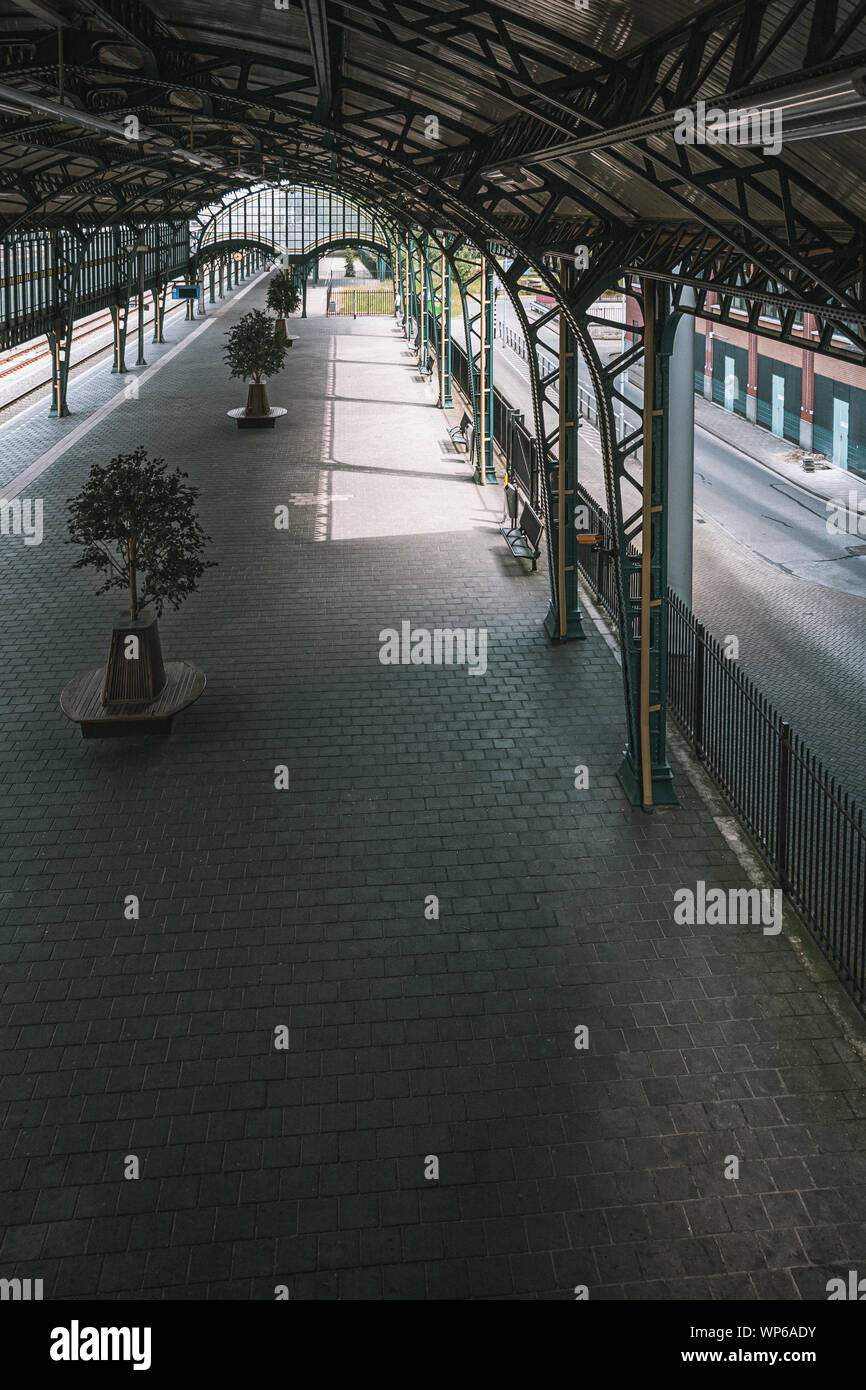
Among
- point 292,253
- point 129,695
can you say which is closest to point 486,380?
point 129,695

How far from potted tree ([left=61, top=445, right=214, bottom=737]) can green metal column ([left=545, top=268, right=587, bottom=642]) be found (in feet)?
15.0

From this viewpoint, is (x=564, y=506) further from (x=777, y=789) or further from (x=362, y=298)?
(x=362, y=298)

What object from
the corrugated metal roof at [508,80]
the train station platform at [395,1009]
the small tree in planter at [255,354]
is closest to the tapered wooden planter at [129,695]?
the train station platform at [395,1009]

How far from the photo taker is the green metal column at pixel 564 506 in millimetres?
14070

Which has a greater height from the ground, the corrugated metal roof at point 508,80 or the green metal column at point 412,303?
the green metal column at point 412,303

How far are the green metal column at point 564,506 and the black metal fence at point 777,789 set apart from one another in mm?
1187

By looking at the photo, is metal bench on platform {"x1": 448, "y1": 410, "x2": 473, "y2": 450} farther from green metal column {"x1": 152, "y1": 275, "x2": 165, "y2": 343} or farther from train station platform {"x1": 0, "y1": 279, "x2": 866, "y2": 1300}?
green metal column {"x1": 152, "y1": 275, "x2": 165, "y2": 343}

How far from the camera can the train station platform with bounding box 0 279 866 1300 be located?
6.27 meters

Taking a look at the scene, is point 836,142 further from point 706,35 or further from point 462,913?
point 462,913

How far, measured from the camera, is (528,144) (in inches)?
411

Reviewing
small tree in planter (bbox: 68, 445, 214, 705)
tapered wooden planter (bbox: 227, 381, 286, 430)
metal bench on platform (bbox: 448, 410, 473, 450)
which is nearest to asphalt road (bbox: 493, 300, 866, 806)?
metal bench on platform (bbox: 448, 410, 473, 450)

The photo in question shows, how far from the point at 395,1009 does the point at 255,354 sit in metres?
22.8

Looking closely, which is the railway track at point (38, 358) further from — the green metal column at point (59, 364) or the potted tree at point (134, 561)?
the potted tree at point (134, 561)
